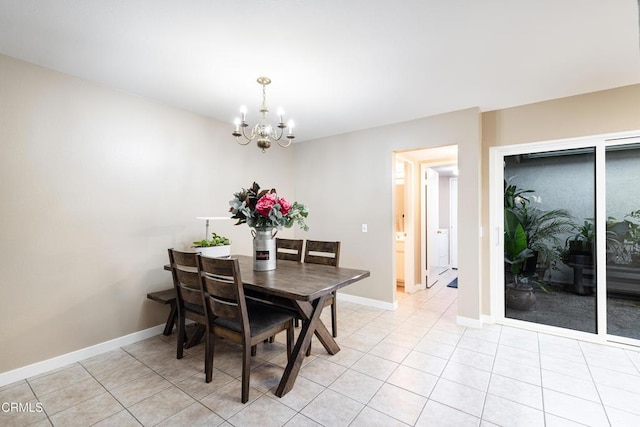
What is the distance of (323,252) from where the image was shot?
299cm

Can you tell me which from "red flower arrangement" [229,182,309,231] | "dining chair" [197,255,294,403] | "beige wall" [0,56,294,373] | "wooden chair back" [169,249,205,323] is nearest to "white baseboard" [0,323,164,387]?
"beige wall" [0,56,294,373]

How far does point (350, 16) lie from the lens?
1713mm

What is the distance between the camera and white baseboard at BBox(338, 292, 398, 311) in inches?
148

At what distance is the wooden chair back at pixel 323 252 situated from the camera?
2.81m

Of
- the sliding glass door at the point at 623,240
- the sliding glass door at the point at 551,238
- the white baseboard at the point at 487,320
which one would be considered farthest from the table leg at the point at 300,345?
the sliding glass door at the point at 623,240

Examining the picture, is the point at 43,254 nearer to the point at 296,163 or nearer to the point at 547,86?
the point at 296,163

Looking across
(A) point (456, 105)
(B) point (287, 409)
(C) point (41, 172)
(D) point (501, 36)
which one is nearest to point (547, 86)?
(A) point (456, 105)

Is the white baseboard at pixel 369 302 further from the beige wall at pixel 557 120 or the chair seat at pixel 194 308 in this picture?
the chair seat at pixel 194 308

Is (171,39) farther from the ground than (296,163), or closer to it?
farther from the ground

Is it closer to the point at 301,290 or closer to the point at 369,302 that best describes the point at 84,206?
the point at 301,290

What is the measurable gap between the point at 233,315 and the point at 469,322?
8.77 ft

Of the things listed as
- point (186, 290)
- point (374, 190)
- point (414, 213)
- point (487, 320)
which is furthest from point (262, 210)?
point (414, 213)

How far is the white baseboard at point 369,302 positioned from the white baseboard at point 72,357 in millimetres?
2400

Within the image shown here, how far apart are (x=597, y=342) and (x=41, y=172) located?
5.29 meters
